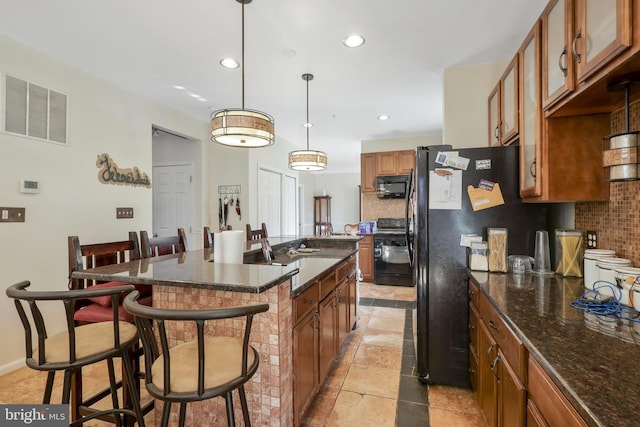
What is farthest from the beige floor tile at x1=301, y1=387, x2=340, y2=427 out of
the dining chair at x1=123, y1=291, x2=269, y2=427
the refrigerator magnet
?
the refrigerator magnet

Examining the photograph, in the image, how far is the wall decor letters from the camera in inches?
127

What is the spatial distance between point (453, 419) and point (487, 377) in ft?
1.57

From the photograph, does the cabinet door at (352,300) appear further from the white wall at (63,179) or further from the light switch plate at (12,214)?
the light switch plate at (12,214)

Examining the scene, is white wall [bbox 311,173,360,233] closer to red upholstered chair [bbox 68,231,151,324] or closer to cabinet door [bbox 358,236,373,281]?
cabinet door [bbox 358,236,373,281]

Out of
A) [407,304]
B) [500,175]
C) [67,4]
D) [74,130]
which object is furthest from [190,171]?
[500,175]

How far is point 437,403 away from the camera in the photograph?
2.00 m

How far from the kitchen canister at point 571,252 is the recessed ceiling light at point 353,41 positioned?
2.03 m

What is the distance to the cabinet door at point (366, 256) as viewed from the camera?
17.6 feet

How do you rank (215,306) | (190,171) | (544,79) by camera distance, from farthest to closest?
(190,171)
(544,79)
(215,306)

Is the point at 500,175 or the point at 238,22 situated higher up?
the point at 238,22

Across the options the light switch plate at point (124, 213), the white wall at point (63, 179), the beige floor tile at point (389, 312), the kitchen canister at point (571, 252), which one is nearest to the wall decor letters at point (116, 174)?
the white wall at point (63, 179)

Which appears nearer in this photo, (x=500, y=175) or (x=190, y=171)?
(x=500, y=175)

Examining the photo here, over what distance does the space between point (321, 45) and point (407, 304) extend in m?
3.29

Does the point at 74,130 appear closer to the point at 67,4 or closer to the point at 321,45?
the point at 67,4
